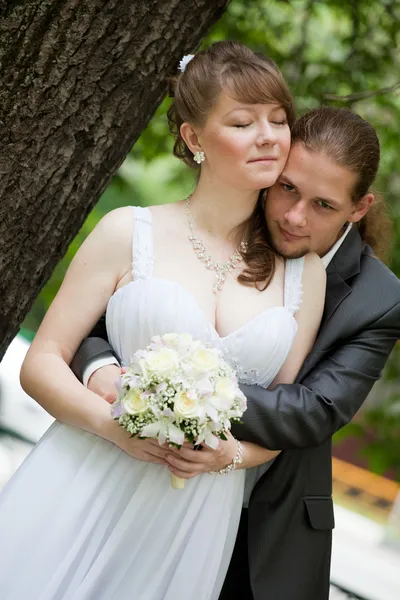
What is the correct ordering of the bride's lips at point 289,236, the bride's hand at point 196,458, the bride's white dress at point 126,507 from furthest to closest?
the bride's lips at point 289,236 < the bride's white dress at point 126,507 < the bride's hand at point 196,458

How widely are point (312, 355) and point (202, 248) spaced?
56cm

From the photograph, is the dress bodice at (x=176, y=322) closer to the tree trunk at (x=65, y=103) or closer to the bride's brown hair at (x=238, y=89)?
the bride's brown hair at (x=238, y=89)

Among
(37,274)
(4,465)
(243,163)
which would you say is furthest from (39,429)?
(243,163)

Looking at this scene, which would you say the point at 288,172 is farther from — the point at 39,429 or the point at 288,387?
the point at 39,429

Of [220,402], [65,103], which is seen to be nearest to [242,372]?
[220,402]

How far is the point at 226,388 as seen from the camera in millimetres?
2480

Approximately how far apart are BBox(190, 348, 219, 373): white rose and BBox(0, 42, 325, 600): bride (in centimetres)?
34

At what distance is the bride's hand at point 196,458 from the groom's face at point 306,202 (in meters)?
0.80

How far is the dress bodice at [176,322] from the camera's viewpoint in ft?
9.32

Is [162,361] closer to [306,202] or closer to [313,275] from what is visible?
[313,275]

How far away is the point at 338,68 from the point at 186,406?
143 inches

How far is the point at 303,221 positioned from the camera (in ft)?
10.2

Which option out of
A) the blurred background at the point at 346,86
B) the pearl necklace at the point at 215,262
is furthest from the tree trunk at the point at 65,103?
the blurred background at the point at 346,86

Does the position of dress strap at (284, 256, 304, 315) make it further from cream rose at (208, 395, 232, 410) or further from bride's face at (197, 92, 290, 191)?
cream rose at (208, 395, 232, 410)
